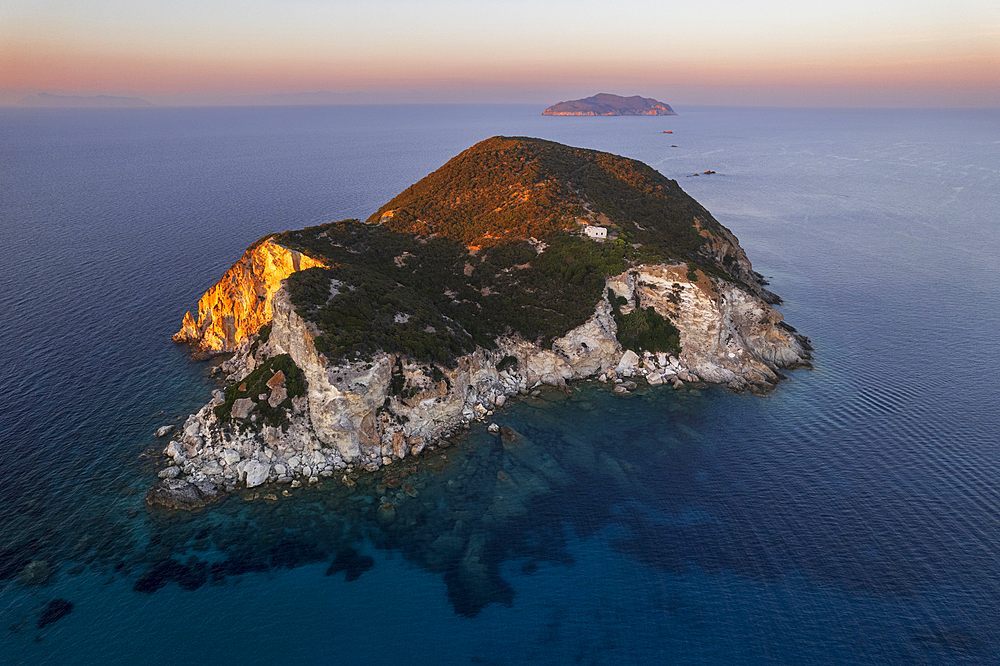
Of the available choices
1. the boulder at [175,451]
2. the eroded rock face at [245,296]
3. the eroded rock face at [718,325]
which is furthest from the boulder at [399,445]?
the eroded rock face at [718,325]

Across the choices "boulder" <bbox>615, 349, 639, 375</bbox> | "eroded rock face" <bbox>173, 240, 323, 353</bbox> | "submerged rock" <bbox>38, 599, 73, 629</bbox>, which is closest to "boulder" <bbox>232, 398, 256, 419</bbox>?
"eroded rock face" <bbox>173, 240, 323, 353</bbox>

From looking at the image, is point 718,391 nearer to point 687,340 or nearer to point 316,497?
point 687,340

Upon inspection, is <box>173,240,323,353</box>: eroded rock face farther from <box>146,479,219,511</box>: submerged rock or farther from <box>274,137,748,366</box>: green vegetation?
<box>146,479,219,511</box>: submerged rock

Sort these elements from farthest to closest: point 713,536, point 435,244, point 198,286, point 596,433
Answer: point 198,286, point 435,244, point 596,433, point 713,536

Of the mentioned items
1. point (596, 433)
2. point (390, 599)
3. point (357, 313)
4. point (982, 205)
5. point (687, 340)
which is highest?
point (982, 205)

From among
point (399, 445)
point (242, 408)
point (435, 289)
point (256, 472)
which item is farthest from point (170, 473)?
point (435, 289)

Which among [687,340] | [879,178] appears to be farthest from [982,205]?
[687,340]
